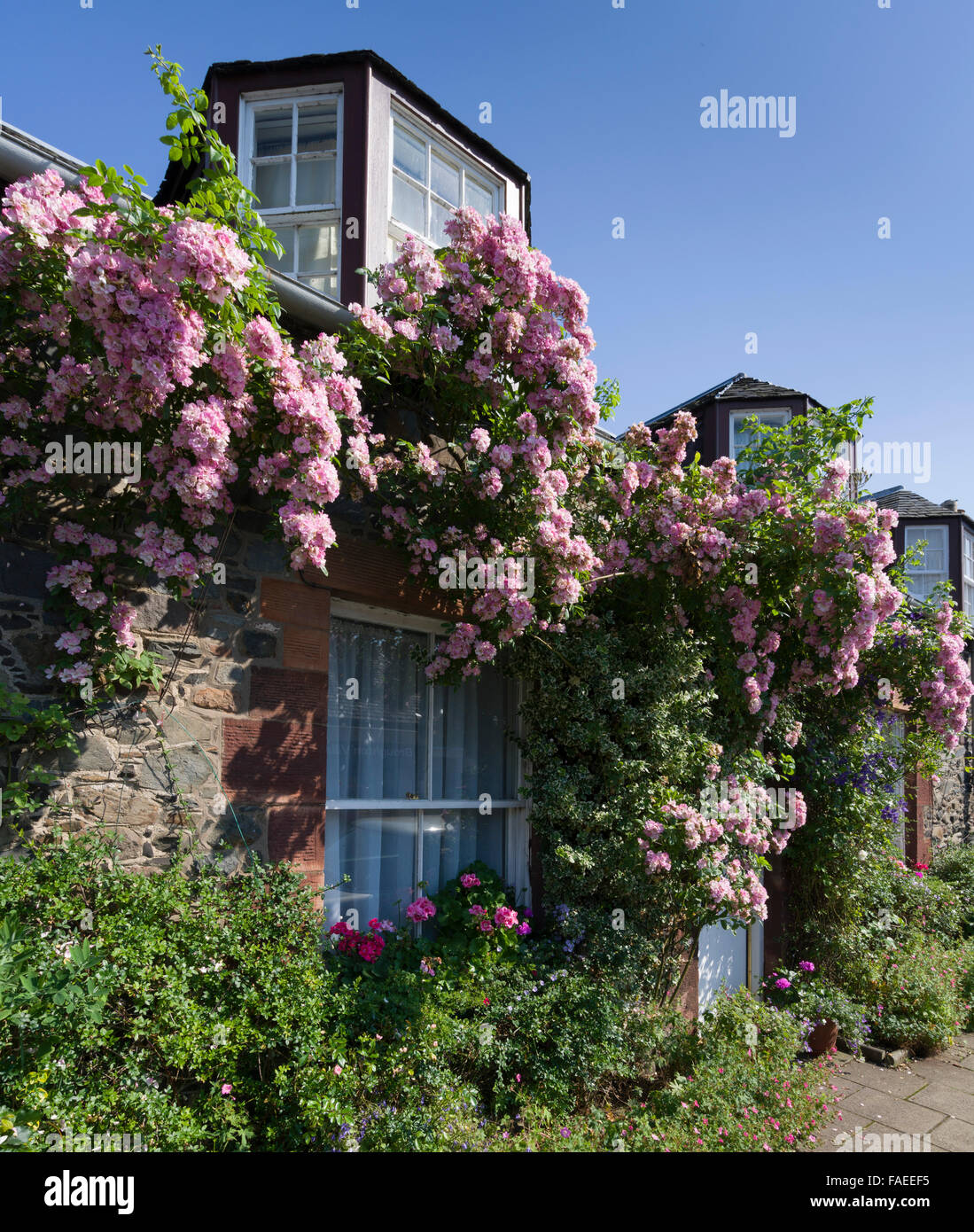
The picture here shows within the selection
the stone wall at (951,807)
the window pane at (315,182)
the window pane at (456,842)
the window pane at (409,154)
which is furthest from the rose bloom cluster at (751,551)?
the stone wall at (951,807)

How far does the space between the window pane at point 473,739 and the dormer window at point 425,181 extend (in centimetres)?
375

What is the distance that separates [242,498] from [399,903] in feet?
7.92

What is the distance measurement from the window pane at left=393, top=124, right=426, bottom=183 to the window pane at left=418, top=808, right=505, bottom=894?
518 centimetres

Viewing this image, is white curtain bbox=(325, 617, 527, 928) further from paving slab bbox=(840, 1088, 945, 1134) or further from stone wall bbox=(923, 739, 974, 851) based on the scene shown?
stone wall bbox=(923, 739, 974, 851)

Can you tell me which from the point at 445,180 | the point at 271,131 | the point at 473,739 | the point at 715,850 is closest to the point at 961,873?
the point at 715,850

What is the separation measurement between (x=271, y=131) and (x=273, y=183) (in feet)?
1.51

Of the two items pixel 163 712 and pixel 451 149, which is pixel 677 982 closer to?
pixel 163 712

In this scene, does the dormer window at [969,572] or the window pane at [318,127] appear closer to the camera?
the window pane at [318,127]

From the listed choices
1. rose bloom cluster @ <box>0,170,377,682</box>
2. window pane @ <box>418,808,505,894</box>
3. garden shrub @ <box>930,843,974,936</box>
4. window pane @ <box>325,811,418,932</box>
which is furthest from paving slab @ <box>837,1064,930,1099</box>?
rose bloom cluster @ <box>0,170,377,682</box>

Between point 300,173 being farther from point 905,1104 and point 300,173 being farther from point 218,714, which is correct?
point 905,1104

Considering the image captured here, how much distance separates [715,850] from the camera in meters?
4.79

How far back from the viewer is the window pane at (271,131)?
258 inches

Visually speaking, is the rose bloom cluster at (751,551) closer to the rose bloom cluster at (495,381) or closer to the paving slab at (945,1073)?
the rose bloom cluster at (495,381)

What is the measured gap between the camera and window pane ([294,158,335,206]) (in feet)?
21.1
